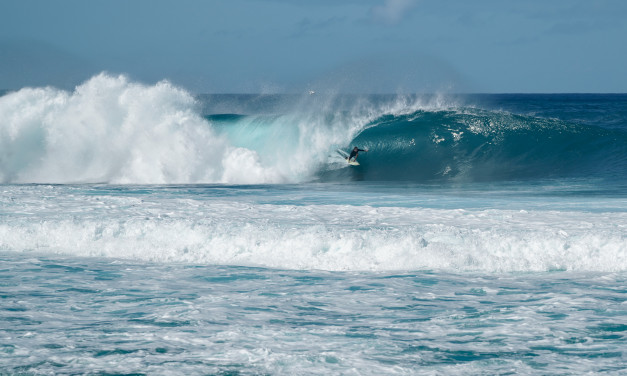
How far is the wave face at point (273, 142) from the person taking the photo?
18.6 metres

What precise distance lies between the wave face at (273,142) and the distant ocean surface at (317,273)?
320 mm

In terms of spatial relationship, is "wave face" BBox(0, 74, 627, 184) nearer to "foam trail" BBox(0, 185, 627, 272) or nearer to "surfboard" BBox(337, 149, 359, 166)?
"surfboard" BBox(337, 149, 359, 166)

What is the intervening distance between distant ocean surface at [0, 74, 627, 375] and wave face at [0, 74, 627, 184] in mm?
320

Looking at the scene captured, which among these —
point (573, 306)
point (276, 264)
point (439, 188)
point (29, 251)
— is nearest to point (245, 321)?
point (276, 264)

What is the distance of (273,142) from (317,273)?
14862 mm

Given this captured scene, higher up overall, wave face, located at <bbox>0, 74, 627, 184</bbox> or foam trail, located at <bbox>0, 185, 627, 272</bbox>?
wave face, located at <bbox>0, 74, 627, 184</bbox>

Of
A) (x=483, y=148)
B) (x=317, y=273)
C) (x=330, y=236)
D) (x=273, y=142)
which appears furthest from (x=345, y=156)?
(x=317, y=273)

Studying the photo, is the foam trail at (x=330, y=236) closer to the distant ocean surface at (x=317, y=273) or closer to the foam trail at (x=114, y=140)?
the distant ocean surface at (x=317, y=273)

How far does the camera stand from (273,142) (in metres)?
22.2

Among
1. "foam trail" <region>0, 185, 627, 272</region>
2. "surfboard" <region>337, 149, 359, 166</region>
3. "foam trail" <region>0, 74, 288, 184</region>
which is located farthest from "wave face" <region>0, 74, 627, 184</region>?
"foam trail" <region>0, 185, 627, 272</region>

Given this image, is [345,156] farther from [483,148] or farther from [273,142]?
[483,148]

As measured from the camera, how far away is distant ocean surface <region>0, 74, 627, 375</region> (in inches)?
194

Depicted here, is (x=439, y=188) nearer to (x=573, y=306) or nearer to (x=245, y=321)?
(x=573, y=306)

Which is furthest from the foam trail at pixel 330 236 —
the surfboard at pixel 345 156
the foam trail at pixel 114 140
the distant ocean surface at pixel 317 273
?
the surfboard at pixel 345 156
